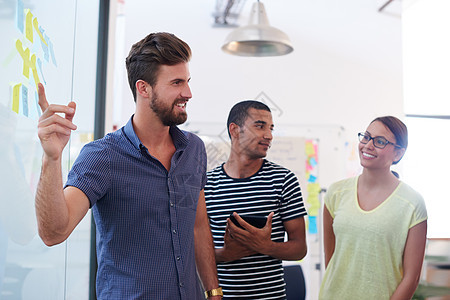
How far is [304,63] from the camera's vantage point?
447cm

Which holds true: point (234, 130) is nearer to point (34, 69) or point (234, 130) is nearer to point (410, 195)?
point (410, 195)

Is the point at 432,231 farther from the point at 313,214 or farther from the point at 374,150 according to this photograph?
the point at 313,214

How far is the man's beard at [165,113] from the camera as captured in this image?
4.61 ft

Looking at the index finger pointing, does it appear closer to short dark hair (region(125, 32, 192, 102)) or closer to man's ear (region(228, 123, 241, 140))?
short dark hair (region(125, 32, 192, 102))

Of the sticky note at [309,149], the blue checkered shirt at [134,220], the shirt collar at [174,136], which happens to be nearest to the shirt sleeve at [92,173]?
the blue checkered shirt at [134,220]

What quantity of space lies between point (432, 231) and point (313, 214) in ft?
5.95

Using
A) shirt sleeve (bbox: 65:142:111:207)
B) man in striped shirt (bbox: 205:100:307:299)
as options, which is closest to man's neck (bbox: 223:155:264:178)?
man in striped shirt (bbox: 205:100:307:299)

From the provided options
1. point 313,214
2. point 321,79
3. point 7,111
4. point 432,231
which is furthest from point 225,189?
point 321,79

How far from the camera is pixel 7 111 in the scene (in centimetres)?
126

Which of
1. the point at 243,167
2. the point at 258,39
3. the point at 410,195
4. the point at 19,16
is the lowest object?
the point at 410,195

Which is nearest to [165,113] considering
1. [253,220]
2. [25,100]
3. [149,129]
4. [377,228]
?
[149,129]

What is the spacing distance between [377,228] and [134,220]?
3.15ft

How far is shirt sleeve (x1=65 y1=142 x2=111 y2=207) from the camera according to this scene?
3.91 ft

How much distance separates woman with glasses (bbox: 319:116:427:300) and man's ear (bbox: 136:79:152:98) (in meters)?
0.95
